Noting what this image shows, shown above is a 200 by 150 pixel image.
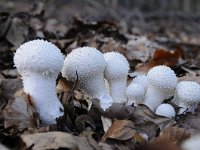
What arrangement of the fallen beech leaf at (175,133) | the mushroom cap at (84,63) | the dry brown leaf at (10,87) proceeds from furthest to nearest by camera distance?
the dry brown leaf at (10,87) → the mushroom cap at (84,63) → the fallen beech leaf at (175,133)

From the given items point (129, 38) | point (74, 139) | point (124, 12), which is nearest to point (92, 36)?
point (129, 38)

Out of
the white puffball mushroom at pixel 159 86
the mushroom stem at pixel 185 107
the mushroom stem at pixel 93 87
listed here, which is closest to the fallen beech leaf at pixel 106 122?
the mushroom stem at pixel 93 87

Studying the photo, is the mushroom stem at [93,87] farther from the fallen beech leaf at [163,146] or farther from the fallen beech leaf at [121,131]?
the fallen beech leaf at [163,146]

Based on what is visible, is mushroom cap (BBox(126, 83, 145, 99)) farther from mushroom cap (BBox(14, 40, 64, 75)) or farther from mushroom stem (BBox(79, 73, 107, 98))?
mushroom cap (BBox(14, 40, 64, 75))

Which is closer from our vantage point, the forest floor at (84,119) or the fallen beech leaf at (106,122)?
the forest floor at (84,119)

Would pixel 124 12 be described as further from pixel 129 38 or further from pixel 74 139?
pixel 74 139

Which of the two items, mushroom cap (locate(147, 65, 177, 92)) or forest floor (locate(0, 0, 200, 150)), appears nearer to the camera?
forest floor (locate(0, 0, 200, 150))

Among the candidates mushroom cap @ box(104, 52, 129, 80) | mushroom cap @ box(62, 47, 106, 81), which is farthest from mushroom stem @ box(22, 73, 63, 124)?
mushroom cap @ box(104, 52, 129, 80)
